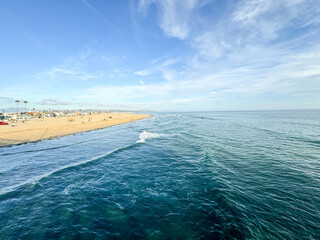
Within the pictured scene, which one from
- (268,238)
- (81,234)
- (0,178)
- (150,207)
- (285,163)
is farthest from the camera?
(285,163)

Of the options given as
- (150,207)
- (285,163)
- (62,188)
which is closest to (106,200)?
(150,207)

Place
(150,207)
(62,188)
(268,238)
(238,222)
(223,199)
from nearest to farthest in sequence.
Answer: (268,238), (238,222), (150,207), (223,199), (62,188)

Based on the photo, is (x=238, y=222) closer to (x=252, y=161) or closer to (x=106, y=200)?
(x=106, y=200)

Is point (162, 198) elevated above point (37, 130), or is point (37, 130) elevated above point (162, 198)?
point (37, 130)

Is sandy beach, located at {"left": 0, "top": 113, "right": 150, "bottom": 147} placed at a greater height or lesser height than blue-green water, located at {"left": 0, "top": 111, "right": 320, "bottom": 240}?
greater

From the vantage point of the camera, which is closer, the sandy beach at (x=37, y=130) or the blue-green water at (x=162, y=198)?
the blue-green water at (x=162, y=198)

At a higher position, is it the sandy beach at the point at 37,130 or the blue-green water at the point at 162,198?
the sandy beach at the point at 37,130

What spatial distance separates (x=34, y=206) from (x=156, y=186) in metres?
8.08

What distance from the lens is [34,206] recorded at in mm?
8414

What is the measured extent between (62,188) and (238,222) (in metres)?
12.4

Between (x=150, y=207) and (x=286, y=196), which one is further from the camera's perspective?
(x=286, y=196)

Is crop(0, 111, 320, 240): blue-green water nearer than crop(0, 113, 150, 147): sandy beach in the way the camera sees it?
Yes

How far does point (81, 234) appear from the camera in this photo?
653 centimetres

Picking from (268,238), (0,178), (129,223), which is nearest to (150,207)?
(129,223)
